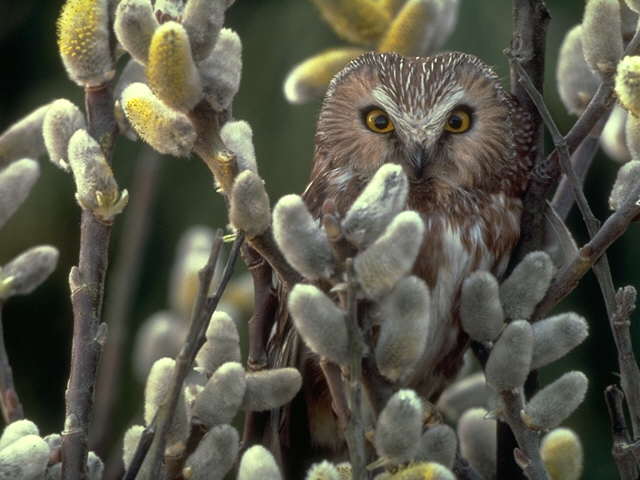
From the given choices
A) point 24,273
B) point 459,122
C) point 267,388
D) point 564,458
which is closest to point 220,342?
point 267,388

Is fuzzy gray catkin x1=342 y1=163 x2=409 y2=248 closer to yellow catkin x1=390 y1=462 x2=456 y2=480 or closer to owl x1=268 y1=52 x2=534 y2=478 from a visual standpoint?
yellow catkin x1=390 y1=462 x2=456 y2=480

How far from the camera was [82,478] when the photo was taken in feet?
3.48

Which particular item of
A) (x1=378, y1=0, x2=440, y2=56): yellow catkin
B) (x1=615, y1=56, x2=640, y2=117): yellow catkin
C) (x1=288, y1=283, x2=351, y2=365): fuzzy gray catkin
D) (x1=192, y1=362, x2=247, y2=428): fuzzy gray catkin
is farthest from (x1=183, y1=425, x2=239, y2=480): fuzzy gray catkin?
(x1=378, y1=0, x2=440, y2=56): yellow catkin

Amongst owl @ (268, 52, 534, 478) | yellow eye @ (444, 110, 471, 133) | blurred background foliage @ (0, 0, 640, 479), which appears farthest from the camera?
blurred background foliage @ (0, 0, 640, 479)

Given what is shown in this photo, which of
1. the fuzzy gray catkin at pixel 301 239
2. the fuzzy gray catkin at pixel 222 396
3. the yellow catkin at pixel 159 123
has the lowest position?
the fuzzy gray catkin at pixel 222 396

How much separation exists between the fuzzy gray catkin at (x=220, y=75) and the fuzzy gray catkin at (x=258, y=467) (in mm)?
346

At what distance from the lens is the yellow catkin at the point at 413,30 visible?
1.47 meters

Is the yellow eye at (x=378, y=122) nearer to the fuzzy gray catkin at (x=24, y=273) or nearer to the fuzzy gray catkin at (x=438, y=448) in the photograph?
the fuzzy gray catkin at (x=24, y=273)

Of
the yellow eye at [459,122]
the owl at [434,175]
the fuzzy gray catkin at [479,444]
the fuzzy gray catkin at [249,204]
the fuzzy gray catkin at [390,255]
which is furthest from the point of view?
the yellow eye at [459,122]

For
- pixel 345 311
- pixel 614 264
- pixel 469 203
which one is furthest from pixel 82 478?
pixel 614 264

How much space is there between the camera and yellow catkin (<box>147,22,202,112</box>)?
105cm

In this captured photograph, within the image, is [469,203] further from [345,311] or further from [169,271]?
[169,271]

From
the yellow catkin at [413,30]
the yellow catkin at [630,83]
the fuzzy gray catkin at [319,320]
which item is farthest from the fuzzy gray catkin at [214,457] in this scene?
the yellow catkin at [413,30]

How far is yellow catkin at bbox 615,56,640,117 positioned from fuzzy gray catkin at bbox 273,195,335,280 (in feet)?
1.06
